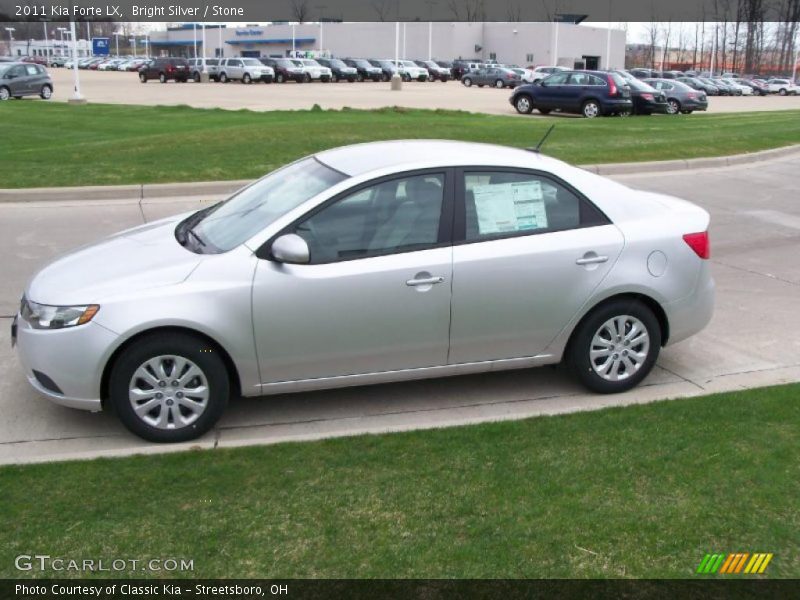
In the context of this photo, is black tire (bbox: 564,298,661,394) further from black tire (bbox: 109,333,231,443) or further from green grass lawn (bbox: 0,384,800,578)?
black tire (bbox: 109,333,231,443)

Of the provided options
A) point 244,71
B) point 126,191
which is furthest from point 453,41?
point 126,191

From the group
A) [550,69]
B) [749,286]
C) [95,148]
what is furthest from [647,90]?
[550,69]

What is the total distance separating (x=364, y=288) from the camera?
4.78 metres

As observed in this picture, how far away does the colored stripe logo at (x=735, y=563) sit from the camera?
3.41m

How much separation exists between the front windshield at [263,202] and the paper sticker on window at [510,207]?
87 centimetres

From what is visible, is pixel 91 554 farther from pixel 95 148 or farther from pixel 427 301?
pixel 95 148

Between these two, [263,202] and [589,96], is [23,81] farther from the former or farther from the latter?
[263,202]

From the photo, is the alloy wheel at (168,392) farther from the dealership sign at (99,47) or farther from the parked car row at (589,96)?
the dealership sign at (99,47)

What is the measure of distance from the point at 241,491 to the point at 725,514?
2234 mm

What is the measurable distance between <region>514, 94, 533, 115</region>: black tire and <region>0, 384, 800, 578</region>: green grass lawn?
83.5 ft

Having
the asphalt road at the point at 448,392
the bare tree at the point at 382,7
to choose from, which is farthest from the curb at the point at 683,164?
the bare tree at the point at 382,7

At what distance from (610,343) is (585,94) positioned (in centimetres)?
2388

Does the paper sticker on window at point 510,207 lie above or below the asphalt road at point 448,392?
above

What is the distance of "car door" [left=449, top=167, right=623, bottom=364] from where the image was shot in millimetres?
5020
